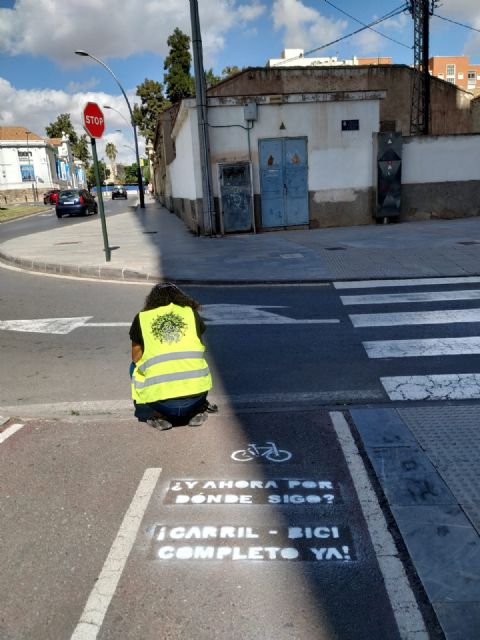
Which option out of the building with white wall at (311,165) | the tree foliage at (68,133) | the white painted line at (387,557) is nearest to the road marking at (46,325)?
the white painted line at (387,557)

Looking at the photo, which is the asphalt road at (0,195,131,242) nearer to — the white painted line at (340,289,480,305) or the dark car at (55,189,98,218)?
the dark car at (55,189,98,218)

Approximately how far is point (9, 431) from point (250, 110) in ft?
46.3

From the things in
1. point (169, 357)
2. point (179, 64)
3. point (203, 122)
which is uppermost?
point (179, 64)

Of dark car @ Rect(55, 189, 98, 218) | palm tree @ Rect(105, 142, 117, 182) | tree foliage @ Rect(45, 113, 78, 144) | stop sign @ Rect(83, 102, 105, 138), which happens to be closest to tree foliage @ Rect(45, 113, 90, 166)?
tree foliage @ Rect(45, 113, 78, 144)

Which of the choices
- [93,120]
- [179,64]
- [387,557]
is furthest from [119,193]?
[387,557]

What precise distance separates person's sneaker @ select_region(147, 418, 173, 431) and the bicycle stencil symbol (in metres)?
0.69

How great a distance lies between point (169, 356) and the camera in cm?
404

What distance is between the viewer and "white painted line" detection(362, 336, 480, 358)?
18.9 ft

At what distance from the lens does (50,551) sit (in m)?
2.86

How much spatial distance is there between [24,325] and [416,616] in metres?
6.74

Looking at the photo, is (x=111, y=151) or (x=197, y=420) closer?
(x=197, y=420)

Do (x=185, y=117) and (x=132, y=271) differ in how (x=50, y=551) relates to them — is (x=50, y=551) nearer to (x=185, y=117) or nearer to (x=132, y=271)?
(x=132, y=271)

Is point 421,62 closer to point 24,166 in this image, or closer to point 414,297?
point 414,297

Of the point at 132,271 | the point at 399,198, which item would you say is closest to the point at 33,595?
the point at 132,271
